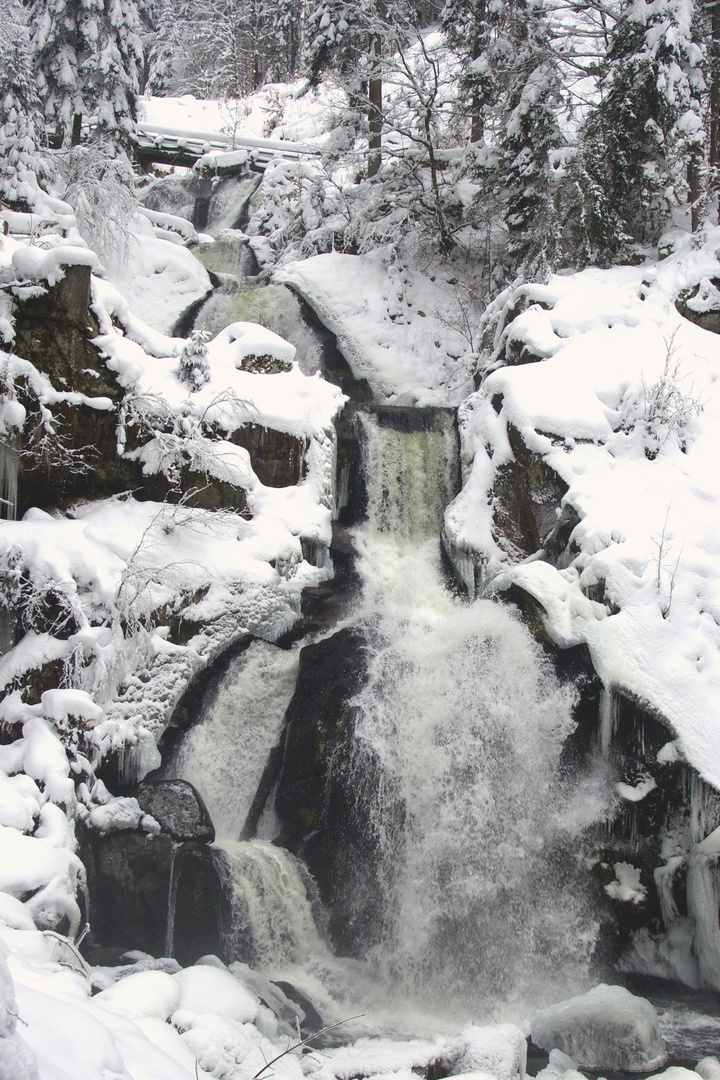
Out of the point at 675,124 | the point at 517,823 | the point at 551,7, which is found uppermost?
the point at 551,7

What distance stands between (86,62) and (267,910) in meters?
19.3

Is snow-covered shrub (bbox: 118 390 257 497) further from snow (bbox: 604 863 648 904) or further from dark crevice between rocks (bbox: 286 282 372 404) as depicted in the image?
snow (bbox: 604 863 648 904)

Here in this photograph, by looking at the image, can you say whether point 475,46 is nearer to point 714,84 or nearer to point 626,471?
point 714,84

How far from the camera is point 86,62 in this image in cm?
1794

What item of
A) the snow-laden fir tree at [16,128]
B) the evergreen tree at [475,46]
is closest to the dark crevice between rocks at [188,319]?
the snow-laden fir tree at [16,128]

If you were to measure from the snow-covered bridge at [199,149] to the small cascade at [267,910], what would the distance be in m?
20.5

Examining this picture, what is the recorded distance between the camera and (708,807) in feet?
22.8

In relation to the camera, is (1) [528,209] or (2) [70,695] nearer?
(2) [70,695]

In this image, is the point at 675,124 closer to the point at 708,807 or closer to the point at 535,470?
the point at 535,470

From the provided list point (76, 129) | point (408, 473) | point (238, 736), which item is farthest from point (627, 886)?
point (76, 129)

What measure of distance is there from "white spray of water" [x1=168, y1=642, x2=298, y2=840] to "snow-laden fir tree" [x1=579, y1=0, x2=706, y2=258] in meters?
10.1

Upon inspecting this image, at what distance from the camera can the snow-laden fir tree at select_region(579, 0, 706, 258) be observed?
42.5 feet

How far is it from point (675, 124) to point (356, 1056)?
14.4 m

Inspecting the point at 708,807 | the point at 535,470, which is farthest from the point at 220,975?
the point at 535,470
